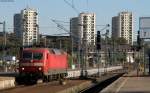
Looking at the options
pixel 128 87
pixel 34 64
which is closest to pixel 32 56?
pixel 34 64

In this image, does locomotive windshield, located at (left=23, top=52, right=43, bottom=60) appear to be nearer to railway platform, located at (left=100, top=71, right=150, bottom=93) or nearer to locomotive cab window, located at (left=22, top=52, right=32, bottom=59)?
locomotive cab window, located at (left=22, top=52, right=32, bottom=59)

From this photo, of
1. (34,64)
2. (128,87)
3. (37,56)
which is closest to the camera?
(128,87)

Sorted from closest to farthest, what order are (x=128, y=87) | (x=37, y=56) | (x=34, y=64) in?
(x=128, y=87), (x=34, y=64), (x=37, y=56)

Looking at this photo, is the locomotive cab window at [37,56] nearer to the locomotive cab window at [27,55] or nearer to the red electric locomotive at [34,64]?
the red electric locomotive at [34,64]

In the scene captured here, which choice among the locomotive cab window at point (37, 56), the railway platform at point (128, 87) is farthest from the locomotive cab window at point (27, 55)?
the railway platform at point (128, 87)

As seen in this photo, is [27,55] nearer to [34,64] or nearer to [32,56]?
[32,56]

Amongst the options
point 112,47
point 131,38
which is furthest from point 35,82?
point 131,38

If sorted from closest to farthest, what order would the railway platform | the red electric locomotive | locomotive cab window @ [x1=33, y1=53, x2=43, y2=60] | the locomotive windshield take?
the railway platform < the red electric locomotive < the locomotive windshield < locomotive cab window @ [x1=33, y1=53, x2=43, y2=60]

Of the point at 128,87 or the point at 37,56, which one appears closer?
the point at 128,87

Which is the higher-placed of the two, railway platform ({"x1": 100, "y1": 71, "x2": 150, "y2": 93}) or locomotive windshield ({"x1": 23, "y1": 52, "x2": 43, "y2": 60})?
locomotive windshield ({"x1": 23, "y1": 52, "x2": 43, "y2": 60})

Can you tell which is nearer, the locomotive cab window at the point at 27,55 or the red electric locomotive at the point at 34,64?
the red electric locomotive at the point at 34,64

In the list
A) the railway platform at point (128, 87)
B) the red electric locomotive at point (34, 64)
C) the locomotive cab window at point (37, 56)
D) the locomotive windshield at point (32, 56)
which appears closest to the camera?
the railway platform at point (128, 87)

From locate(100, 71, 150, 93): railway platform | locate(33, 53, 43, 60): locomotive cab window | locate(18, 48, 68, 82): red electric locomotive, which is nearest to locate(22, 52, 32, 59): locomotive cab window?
locate(18, 48, 68, 82): red electric locomotive

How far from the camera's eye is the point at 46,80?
47.6m
